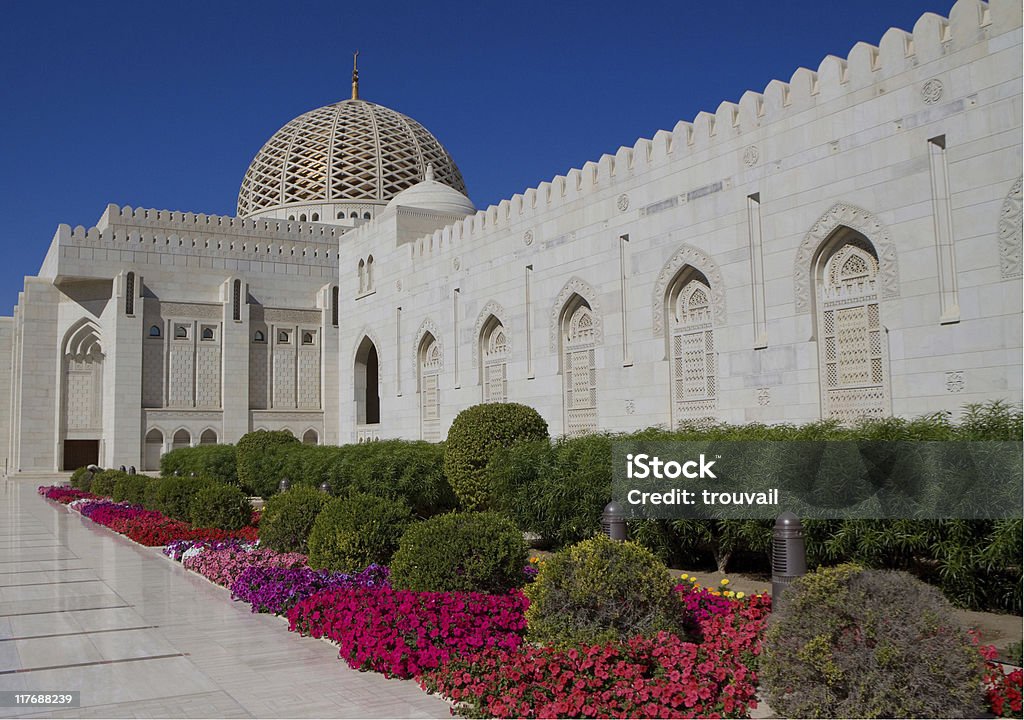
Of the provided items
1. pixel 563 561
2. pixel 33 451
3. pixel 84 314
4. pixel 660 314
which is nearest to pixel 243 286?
pixel 84 314

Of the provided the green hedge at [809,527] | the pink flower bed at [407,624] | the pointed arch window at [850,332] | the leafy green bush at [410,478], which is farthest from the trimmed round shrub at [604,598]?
the leafy green bush at [410,478]

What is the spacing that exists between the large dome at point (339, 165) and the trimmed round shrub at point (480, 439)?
25.2 meters

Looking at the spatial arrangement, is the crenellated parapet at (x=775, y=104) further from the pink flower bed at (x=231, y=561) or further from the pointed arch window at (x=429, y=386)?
the pink flower bed at (x=231, y=561)

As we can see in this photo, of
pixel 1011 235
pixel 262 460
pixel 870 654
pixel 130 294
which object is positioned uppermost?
pixel 130 294

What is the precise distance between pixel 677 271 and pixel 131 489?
971 cm

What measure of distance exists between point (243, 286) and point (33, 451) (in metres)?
8.77

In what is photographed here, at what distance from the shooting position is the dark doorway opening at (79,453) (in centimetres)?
3062


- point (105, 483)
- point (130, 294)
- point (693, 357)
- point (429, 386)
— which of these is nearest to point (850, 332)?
point (693, 357)

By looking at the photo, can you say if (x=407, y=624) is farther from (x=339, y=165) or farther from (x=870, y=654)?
(x=339, y=165)

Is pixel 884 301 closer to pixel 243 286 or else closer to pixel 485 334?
pixel 485 334

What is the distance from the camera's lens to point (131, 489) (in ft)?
48.1

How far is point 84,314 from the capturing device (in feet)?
93.8

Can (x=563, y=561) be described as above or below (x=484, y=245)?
below

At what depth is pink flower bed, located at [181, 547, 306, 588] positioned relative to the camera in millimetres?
7676
